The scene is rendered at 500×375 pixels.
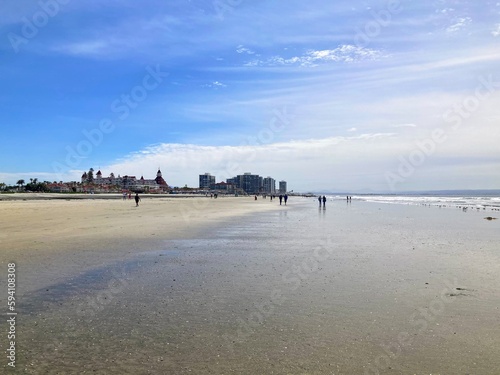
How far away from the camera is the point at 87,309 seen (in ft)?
25.0

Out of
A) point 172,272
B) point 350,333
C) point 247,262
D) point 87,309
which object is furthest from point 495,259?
point 87,309

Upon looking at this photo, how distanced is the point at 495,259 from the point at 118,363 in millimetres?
14171

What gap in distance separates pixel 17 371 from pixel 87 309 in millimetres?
2634

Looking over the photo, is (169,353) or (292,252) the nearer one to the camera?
(169,353)

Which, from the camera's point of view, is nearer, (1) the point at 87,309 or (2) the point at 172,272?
(1) the point at 87,309

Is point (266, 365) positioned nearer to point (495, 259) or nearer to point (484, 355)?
point (484, 355)

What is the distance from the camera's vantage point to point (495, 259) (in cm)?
1398

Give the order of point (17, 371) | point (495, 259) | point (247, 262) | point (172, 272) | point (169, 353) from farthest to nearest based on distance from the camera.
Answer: point (495, 259) → point (247, 262) → point (172, 272) → point (169, 353) → point (17, 371)

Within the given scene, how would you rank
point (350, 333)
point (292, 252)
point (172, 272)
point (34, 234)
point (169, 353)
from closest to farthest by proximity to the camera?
point (169, 353), point (350, 333), point (172, 272), point (292, 252), point (34, 234)

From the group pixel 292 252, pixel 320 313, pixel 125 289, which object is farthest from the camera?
pixel 292 252

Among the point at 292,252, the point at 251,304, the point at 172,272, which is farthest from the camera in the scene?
the point at 292,252

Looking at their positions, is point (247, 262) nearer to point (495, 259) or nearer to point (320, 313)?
point (320, 313)

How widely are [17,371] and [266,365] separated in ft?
11.1

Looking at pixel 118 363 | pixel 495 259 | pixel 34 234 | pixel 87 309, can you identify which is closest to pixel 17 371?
pixel 118 363
